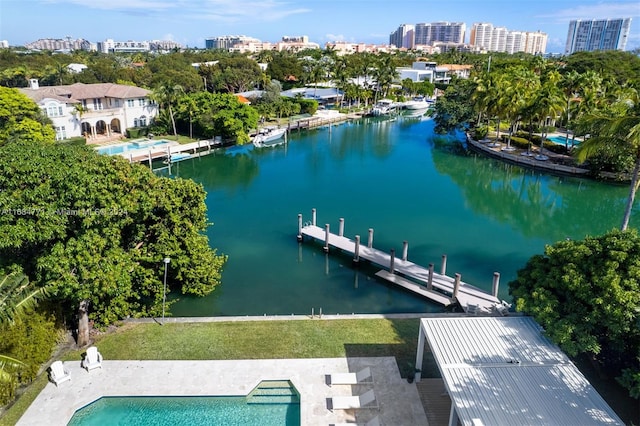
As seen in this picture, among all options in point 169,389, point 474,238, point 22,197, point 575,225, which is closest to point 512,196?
point 575,225

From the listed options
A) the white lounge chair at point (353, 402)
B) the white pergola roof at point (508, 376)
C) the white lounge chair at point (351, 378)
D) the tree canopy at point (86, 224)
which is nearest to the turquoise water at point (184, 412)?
the white lounge chair at point (353, 402)

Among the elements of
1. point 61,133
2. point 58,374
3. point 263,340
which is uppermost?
point 61,133

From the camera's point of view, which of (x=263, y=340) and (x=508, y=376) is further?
(x=263, y=340)

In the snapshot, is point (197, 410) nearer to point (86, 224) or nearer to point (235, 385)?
point (235, 385)

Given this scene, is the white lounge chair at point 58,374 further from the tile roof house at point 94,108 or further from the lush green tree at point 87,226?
the tile roof house at point 94,108

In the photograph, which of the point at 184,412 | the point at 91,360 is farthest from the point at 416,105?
the point at 184,412

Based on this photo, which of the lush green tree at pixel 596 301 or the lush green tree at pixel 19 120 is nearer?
the lush green tree at pixel 596 301

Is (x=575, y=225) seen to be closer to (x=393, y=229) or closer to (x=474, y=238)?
(x=474, y=238)
